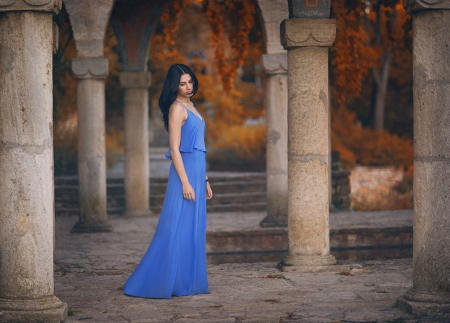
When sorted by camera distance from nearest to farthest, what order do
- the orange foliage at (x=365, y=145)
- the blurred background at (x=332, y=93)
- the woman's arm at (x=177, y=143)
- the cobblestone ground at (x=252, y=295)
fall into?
the cobblestone ground at (x=252, y=295), the woman's arm at (x=177, y=143), the blurred background at (x=332, y=93), the orange foliage at (x=365, y=145)

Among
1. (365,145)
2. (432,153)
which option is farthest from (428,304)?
(365,145)

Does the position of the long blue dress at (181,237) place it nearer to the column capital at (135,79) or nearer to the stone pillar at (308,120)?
the stone pillar at (308,120)

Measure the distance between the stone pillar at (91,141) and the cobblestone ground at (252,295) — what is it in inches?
102

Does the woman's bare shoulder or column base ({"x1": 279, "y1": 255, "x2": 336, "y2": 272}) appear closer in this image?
the woman's bare shoulder

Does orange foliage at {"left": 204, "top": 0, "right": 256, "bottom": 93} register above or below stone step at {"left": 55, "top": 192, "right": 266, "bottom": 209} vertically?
above

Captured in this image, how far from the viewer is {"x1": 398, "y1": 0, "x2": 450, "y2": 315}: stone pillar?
562cm

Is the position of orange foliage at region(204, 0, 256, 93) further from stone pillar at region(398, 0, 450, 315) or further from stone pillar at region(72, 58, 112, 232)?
stone pillar at region(398, 0, 450, 315)

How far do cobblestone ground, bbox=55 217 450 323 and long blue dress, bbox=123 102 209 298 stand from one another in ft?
0.47

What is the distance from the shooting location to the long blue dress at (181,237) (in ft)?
21.3

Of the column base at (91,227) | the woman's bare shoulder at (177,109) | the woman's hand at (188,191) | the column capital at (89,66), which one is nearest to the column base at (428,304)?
the woman's hand at (188,191)

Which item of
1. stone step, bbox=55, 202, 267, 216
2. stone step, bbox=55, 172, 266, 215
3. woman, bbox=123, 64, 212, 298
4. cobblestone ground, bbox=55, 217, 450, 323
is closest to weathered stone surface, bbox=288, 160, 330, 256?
cobblestone ground, bbox=55, 217, 450, 323

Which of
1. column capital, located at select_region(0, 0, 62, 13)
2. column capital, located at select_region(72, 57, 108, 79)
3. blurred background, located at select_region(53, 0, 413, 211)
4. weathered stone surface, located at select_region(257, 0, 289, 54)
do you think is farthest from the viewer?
blurred background, located at select_region(53, 0, 413, 211)

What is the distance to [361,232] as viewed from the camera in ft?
33.7

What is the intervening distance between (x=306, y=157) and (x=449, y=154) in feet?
6.46
